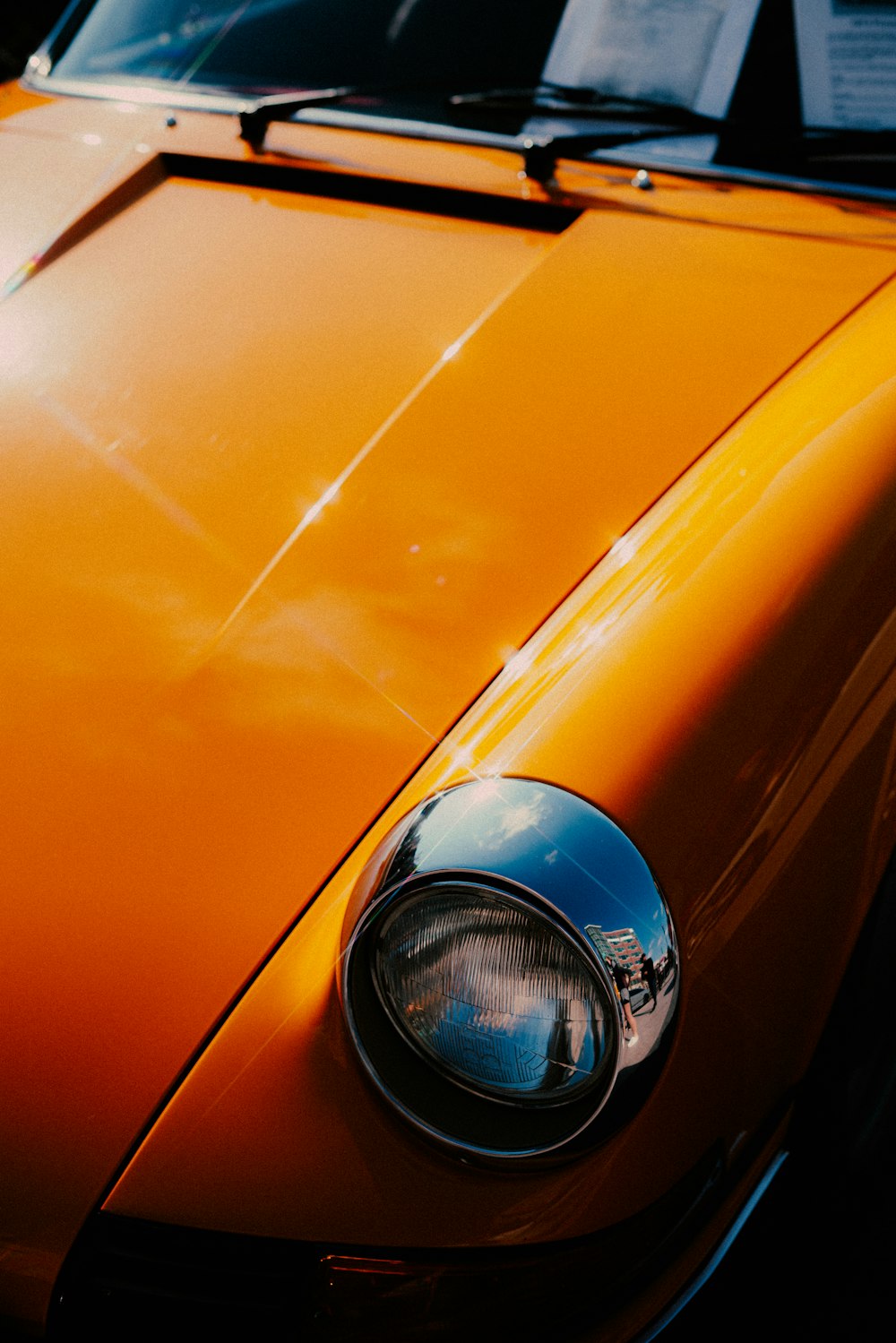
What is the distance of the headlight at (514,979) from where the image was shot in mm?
1027

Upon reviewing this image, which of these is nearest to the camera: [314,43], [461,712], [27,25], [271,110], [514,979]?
[514,979]

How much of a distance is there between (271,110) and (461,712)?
1349 mm

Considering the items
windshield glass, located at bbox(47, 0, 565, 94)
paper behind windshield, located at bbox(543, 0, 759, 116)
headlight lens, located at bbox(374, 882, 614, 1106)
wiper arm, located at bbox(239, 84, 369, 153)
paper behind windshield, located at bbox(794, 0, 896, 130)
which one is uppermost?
paper behind windshield, located at bbox(794, 0, 896, 130)

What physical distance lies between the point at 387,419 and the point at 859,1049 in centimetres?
96

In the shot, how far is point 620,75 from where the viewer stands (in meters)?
1.97

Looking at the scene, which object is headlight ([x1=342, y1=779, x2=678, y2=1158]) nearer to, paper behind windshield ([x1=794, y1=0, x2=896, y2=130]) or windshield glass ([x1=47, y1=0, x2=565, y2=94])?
paper behind windshield ([x1=794, y1=0, x2=896, y2=130])

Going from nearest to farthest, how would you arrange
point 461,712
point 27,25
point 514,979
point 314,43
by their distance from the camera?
1. point 514,979
2. point 461,712
3. point 314,43
4. point 27,25

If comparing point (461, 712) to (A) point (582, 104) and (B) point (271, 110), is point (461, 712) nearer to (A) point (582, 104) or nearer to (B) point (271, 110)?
(A) point (582, 104)

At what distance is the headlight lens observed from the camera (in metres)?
1.03

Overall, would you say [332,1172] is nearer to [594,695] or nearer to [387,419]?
[594,695]

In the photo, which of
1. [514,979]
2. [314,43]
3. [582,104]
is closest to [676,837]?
[514,979]

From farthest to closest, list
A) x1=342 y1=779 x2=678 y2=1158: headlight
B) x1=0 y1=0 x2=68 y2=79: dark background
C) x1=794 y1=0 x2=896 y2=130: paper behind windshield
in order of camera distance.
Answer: x1=0 y1=0 x2=68 y2=79: dark background, x1=794 y1=0 x2=896 y2=130: paper behind windshield, x1=342 y1=779 x2=678 y2=1158: headlight

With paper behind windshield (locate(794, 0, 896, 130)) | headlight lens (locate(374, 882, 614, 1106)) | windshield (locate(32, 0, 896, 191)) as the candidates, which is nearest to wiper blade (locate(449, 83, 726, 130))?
windshield (locate(32, 0, 896, 191))

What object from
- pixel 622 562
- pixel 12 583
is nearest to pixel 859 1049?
pixel 622 562
